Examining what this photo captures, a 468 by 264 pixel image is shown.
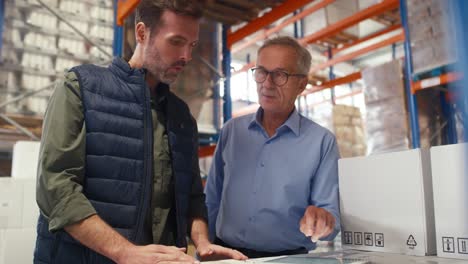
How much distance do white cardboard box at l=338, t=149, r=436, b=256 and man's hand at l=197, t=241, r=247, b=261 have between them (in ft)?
1.50

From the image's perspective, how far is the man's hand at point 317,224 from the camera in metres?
1.35

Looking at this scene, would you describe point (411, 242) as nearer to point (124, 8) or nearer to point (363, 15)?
point (124, 8)

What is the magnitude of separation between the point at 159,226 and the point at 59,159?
46 centimetres

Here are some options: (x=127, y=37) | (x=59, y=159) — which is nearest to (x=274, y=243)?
(x=59, y=159)

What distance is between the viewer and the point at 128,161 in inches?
54.9

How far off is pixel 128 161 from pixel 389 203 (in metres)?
0.92

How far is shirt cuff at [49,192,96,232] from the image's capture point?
1148 mm

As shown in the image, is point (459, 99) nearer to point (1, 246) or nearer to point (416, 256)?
point (416, 256)

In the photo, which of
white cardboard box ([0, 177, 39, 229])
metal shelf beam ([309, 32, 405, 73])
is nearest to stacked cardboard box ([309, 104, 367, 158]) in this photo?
metal shelf beam ([309, 32, 405, 73])

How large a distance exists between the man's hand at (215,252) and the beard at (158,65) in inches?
26.3

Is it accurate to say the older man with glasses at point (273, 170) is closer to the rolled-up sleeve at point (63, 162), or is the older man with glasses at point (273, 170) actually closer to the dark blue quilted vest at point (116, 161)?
the dark blue quilted vest at point (116, 161)

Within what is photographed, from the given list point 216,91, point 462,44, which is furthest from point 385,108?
point 462,44

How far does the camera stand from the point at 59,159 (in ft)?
3.99

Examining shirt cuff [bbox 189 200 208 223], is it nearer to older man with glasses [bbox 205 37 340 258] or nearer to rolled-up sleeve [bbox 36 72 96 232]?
older man with glasses [bbox 205 37 340 258]
